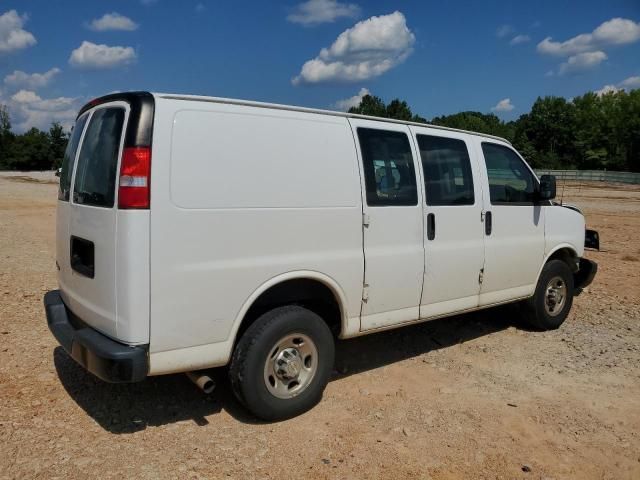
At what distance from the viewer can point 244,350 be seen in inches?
148

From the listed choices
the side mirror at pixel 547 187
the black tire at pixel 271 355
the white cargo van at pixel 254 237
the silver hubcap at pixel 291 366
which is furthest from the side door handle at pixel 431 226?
the side mirror at pixel 547 187

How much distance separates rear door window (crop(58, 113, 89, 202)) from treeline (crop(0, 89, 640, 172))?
66292 millimetres

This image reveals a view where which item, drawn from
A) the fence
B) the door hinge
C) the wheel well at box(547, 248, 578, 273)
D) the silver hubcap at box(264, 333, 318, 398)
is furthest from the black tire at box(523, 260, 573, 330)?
the fence

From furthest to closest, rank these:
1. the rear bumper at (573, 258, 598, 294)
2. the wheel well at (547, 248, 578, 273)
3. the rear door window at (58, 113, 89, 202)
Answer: the rear bumper at (573, 258, 598, 294), the wheel well at (547, 248, 578, 273), the rear door window at (58, 113, 89, 202)

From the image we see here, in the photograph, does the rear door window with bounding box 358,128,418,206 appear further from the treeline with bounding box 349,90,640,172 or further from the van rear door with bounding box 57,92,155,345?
the treeline with bounding box 349,90,640,172

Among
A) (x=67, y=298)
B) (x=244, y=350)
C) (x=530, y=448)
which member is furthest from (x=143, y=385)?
(x=530, y=448)

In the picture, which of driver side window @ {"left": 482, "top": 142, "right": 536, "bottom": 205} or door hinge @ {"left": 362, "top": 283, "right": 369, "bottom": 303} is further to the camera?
driver side window @ {"left": 482, "top": 142, "right": 536, "bottom": 205}

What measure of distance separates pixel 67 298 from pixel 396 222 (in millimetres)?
2574

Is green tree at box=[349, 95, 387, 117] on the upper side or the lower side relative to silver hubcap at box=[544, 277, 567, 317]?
upper

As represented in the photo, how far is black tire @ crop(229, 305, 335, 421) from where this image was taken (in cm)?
375

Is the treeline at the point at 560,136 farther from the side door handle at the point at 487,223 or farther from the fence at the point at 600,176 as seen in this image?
the side door handle at the point at 487,223

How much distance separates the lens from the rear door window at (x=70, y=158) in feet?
13.3

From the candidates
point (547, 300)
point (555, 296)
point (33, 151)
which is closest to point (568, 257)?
point (555, 296)

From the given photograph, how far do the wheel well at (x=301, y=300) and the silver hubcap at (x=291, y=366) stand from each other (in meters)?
0.27
